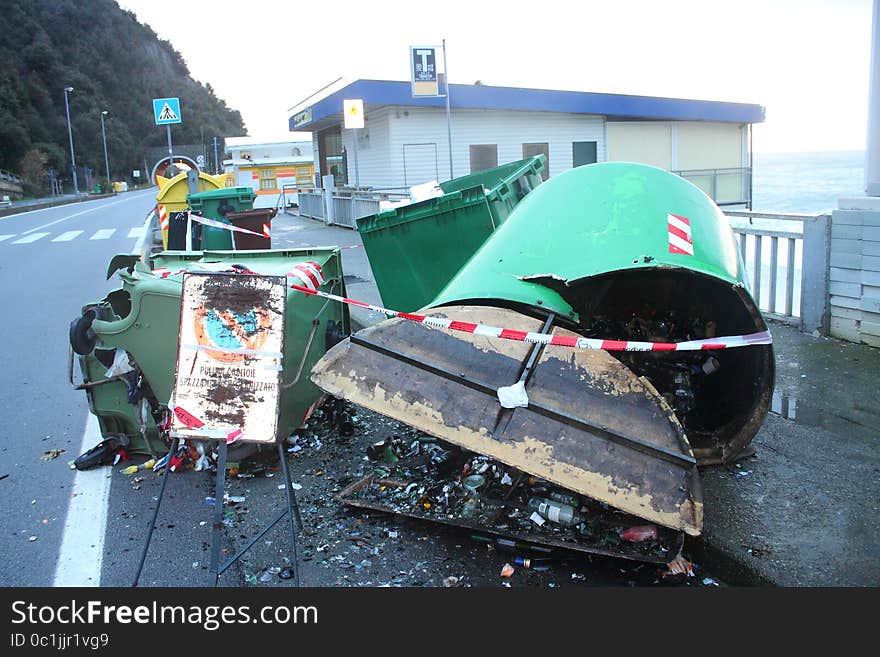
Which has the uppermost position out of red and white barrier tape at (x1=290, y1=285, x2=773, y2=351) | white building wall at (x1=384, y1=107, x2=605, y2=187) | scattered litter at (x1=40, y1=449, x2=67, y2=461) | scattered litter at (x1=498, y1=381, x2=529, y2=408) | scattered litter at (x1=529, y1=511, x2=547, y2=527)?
white building wall at (x1=384, y1=107, x2=605, y2=187)

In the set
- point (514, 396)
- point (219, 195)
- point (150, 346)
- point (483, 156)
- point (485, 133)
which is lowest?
point (514, 396)

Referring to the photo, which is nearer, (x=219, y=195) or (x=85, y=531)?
(x=85, y=531)

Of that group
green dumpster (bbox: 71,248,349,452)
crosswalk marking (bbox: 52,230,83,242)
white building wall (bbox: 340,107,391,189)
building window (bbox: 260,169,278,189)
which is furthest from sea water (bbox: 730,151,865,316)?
building window (bbox: 260,169,278,189)

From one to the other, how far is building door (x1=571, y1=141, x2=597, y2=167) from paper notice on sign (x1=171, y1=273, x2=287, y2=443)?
75.0 feet

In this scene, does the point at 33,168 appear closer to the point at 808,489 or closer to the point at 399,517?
the point at 399,517

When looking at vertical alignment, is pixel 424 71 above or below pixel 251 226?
above

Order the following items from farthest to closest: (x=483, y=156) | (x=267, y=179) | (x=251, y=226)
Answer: (x=267, y=179) → (x=483, y=156) → (x=251, y=226)

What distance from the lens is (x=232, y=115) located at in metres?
152

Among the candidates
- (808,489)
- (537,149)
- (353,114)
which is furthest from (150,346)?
(537,149)

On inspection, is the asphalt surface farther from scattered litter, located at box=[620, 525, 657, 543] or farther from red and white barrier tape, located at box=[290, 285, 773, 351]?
red and white barrier tape, located at box=[290, 285, 773, 351]

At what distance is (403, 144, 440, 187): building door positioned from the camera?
22.0m

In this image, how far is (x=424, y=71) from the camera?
1538cm

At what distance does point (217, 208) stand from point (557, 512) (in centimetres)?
829

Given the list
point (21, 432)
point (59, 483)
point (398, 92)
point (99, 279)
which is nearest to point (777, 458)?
point (59, 483)
